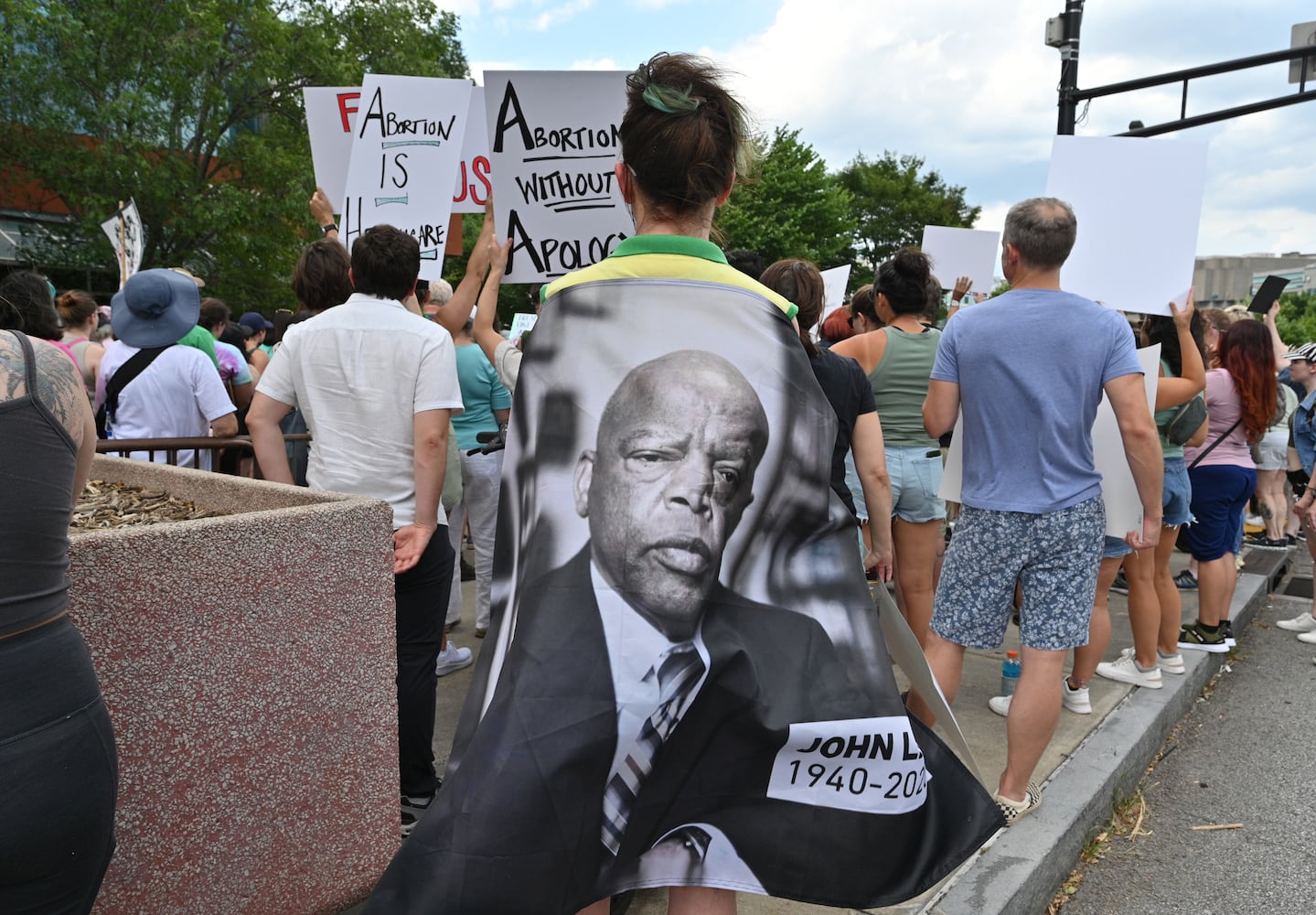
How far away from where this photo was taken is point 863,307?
5.55 m

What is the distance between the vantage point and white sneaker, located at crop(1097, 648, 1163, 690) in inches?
208

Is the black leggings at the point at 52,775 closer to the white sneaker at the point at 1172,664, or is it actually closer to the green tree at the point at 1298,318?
the white sneaker at the point at 1172,664

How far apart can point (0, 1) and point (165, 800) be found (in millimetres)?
23280

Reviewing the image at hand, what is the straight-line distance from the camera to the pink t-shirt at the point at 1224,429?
612 centimetres

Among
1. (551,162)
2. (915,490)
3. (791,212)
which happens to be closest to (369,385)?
(551,162)


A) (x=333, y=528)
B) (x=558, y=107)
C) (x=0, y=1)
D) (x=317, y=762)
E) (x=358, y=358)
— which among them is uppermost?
(x=0, y=1)

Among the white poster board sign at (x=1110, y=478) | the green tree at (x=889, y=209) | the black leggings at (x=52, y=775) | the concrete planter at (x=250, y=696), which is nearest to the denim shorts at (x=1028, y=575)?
the white poster board sign at (x=1110, y=478)

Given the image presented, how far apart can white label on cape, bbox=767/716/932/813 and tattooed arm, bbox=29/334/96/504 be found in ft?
4.46

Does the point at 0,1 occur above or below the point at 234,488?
above

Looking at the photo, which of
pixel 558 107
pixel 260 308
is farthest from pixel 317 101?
pixel 260 308

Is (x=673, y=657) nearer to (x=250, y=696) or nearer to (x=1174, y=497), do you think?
(x=250, y=696)

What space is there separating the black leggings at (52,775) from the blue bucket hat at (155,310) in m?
3.34

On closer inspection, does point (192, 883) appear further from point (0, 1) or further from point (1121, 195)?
point (0, 1)

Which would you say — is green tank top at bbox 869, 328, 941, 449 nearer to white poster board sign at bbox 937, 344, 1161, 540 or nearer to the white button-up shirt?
white poster board sign at bbox 937, 344, 1161, 540
